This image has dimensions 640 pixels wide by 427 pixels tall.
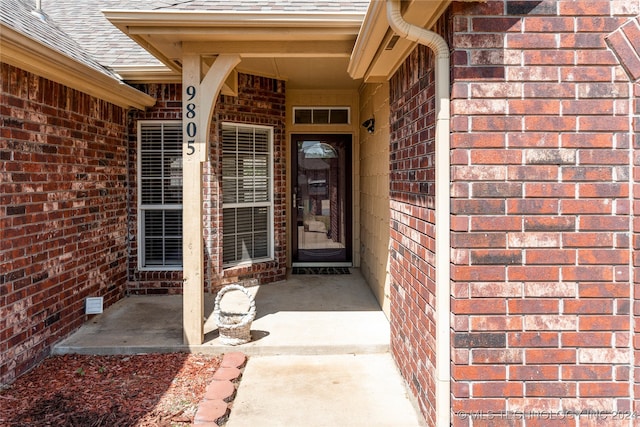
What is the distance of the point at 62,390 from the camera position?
3.36 metres

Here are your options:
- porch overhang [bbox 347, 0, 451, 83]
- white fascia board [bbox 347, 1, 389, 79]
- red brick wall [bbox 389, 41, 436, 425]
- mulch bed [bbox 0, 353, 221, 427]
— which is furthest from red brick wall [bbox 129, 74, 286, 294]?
red brick wall [bbox 389, 41, 436, 425]

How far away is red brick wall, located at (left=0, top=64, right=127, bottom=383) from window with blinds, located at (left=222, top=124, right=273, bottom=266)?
1.39m

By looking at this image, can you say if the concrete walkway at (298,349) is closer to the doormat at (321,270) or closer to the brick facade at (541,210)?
the brick facade at (541,210)

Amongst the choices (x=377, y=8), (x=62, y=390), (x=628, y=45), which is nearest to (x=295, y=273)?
(x=62, y=390)

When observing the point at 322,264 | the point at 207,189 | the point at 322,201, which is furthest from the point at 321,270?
the point at 207,189

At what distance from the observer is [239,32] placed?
12.0 ft

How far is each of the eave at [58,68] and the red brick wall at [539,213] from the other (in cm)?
301

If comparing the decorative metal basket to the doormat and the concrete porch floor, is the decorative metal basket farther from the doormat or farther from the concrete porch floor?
the doormat

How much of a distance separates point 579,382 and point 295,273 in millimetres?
5262

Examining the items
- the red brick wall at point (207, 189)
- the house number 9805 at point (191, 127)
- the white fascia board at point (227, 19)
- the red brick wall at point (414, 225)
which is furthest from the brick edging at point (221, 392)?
the white fascia board at point (227, 19)

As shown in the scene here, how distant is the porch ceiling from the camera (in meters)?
3.53

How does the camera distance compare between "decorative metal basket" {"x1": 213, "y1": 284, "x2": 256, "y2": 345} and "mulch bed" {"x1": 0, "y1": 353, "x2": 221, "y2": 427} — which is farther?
"decorative metal basket" {"x1": 213, "y1": 284, "x2": 256, "y2": 345}

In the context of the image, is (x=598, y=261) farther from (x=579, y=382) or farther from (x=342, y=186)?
(x=342, y=186)

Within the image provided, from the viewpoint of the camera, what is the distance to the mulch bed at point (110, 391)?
9.66 ft
